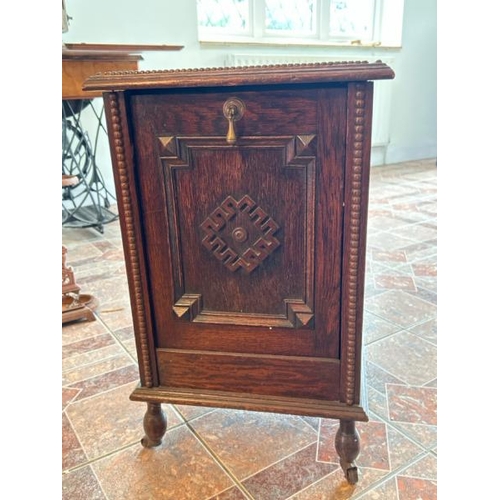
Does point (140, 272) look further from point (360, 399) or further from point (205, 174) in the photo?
point (360, 399)

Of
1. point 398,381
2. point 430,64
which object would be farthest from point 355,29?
point 398,381

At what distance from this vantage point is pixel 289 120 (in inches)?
30.0

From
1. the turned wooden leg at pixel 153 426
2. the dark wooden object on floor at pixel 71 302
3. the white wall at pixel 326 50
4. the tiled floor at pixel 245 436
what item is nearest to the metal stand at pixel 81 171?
the white wall at pixel 326 50

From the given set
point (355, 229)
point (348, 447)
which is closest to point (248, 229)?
point (355, 229)

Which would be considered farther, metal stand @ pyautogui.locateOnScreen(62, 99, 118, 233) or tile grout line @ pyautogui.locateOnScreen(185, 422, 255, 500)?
metal stand @ pyautogui.locateOnScreen(62, 99, 118, 233)

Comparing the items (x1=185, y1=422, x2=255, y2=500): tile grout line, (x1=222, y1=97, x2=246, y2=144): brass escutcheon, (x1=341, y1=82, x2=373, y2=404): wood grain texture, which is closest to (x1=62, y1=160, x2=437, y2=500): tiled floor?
(x1=185, y1=422, x2=255, y2=500): tile grout line

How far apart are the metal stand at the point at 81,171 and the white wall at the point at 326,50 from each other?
0.73 ft

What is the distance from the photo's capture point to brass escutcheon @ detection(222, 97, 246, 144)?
76 cm

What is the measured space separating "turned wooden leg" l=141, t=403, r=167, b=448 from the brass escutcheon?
0.63 metres

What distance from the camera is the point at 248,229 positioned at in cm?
85

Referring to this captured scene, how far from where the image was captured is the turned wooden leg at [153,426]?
1038 millimetres

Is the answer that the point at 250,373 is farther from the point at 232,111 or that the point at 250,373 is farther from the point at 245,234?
the point at 232,111

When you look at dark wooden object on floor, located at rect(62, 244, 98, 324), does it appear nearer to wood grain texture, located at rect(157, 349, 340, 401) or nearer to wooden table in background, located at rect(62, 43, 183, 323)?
wooden table in background, located at rect(62, 43, 183, 323)

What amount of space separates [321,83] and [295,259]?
12.3 inches
